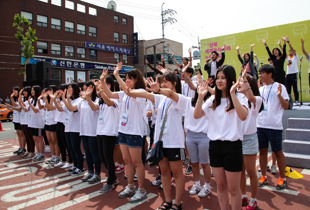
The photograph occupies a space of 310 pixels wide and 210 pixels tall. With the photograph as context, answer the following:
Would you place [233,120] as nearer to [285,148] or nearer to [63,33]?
[285,148]

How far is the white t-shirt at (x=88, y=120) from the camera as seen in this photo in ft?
14.9

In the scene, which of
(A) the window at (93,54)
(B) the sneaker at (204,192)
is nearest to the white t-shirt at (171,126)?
(B) the sneaker at (204,192)

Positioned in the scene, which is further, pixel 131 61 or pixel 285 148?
pixel 131 61

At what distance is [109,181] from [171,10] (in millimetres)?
31463

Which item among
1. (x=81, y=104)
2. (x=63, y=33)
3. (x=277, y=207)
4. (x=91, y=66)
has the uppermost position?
(x=63, y=33)

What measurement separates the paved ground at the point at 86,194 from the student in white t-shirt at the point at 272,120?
0.37 meters

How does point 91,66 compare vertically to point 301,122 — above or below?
above

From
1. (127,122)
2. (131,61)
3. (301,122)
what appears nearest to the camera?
(127,122)

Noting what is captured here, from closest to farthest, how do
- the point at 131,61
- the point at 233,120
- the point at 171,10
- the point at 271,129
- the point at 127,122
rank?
the point at 233,120 → the point at 127,122 → the point at 271,129 → the point at 171,10 → the point at 131,61

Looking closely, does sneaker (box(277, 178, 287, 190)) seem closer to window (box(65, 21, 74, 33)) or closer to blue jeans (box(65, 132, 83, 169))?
blue jeans (box(65, 132, 83, 169))

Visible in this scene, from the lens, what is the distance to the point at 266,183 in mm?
4023

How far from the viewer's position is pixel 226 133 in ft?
7.90

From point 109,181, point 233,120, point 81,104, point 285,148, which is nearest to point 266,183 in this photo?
point 285,148

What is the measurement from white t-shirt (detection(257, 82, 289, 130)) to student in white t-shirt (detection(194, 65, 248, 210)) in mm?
1733
